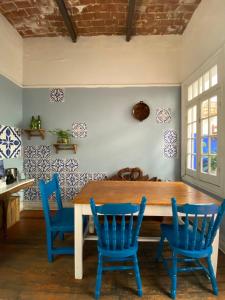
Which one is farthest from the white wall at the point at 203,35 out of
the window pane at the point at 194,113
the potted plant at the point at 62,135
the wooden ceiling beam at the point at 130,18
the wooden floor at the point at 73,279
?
the wooden floor at the point at 73,279

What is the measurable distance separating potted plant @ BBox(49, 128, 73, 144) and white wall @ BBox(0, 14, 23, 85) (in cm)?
114

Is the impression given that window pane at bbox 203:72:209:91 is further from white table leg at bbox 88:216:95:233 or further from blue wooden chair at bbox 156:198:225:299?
white table leg at bbox 88:216:95:233

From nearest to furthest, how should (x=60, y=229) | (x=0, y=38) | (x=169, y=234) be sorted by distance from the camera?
(x=169, y=234)
(x=60, y=229)
(x=0, y=38)

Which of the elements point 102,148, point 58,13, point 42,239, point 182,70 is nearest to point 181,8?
point 182,70

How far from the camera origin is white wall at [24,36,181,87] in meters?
4.15

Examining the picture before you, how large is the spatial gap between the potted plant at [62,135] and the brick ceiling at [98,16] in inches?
72.2

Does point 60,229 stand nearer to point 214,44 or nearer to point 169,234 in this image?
point 169,234

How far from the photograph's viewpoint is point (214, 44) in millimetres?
2803

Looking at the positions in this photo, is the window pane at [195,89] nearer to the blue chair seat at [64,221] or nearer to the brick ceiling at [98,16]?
the brick ceiling at [98,16]

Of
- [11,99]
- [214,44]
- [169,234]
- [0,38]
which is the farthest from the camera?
[11,99]

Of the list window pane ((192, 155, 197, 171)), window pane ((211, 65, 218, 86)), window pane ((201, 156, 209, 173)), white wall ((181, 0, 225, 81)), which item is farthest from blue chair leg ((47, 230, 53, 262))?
white wall ((181, 0, 225, 81))

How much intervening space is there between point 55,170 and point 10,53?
2.24m

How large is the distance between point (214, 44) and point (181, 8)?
1079mm

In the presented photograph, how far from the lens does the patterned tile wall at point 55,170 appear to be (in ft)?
13.9
